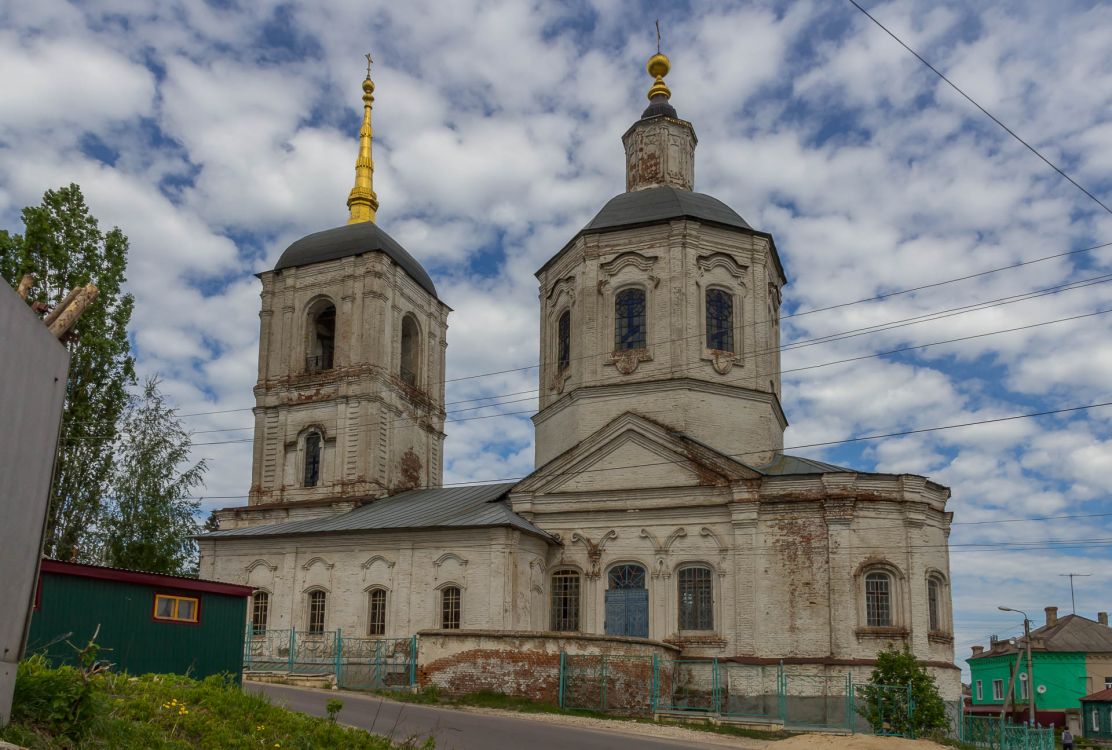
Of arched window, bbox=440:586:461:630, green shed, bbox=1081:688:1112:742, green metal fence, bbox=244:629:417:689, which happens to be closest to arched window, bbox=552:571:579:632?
arched window, bbox=440:586:461:630

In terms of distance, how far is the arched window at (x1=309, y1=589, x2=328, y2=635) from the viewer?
97.0 feet

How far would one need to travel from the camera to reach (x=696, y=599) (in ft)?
88.4

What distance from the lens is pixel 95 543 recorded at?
27.7m

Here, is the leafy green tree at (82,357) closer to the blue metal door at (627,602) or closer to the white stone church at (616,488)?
the white stone church at (616,488)

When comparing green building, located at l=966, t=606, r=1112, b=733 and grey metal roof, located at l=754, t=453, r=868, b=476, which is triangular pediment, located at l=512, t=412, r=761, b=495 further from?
green building, located at l=966, t=606, r=1112, b=733

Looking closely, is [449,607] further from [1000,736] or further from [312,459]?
[1000,736]

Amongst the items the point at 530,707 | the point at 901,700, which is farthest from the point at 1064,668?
the point at 530,707

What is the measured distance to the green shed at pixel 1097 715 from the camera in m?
45.9

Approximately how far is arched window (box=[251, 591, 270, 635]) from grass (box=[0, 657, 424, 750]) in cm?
1830

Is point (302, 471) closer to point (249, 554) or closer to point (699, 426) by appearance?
point (249, 554)

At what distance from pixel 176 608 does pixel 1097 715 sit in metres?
43.8

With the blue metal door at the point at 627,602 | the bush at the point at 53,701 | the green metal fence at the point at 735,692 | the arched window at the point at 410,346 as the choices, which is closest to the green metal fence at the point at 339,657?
the green metal fence at the point at 735,692

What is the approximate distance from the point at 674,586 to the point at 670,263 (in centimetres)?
939

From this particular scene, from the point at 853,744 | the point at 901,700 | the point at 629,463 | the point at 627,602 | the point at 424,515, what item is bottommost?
the point at 853,744
